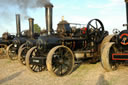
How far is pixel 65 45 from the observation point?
6.29 m

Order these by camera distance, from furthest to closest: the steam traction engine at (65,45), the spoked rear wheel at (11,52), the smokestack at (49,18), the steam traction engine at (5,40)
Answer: the steam traction engine at (5,40) → the spoked rear wheel at (11,52) → the smokestack at (49,18) → the steam traction engine at (65,45)

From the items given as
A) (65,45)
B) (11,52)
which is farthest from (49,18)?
(11,52)

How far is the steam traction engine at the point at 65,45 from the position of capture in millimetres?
5562

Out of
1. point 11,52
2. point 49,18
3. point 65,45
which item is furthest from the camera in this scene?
point 11,52

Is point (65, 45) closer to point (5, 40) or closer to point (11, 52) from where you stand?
point (11, 52)

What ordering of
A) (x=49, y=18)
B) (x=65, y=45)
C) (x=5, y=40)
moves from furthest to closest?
(x=5, y=40) → (x=49, y=18) → (x=65, y=45)

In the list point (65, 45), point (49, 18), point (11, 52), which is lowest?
point (11, 52)

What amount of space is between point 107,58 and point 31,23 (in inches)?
310

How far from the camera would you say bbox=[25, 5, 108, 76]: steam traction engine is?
18.2ft

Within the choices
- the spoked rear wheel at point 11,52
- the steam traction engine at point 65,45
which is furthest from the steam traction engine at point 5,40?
the steam traction engine at point 65,45

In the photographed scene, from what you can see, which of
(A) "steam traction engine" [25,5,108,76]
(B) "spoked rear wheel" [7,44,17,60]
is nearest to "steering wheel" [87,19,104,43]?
(A) "steam traction engine" [25,5,108,76]

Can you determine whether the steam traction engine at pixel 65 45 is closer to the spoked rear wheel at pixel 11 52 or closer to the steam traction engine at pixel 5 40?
the spoked rear wheel at pixel 11 52

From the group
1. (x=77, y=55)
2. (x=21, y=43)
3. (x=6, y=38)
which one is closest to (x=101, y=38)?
(x=77, y=55)

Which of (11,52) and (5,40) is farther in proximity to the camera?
(5,40)
